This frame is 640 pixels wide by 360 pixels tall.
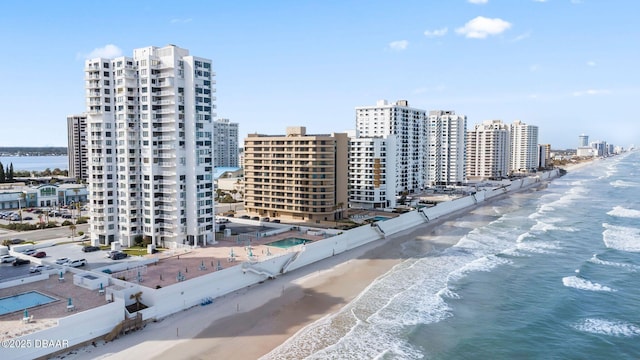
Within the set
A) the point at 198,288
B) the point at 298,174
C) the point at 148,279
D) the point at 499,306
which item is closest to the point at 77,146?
the point at 298,174

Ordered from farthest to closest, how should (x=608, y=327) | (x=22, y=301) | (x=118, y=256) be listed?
(x=118, y=256) < (x=608, y=327) < (x=22, y=301)

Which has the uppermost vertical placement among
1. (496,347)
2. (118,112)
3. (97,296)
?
(118,112)

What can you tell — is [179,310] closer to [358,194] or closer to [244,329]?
[244,329]

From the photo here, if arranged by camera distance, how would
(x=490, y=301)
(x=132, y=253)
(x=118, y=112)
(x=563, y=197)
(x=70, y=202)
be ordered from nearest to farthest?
(x=490, y=301) → (x=132, y=253) → (x=118, y=112) → (x=70, y=202) → (x=563, y=197)

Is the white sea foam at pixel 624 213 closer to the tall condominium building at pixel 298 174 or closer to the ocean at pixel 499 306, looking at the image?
the ocean at pixel 499 306

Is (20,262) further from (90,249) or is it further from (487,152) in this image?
(487,152)

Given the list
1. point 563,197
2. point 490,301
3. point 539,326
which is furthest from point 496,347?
point 563,197

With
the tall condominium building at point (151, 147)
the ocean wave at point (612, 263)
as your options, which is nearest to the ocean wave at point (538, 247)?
the ocean wave at point (612, 263)
